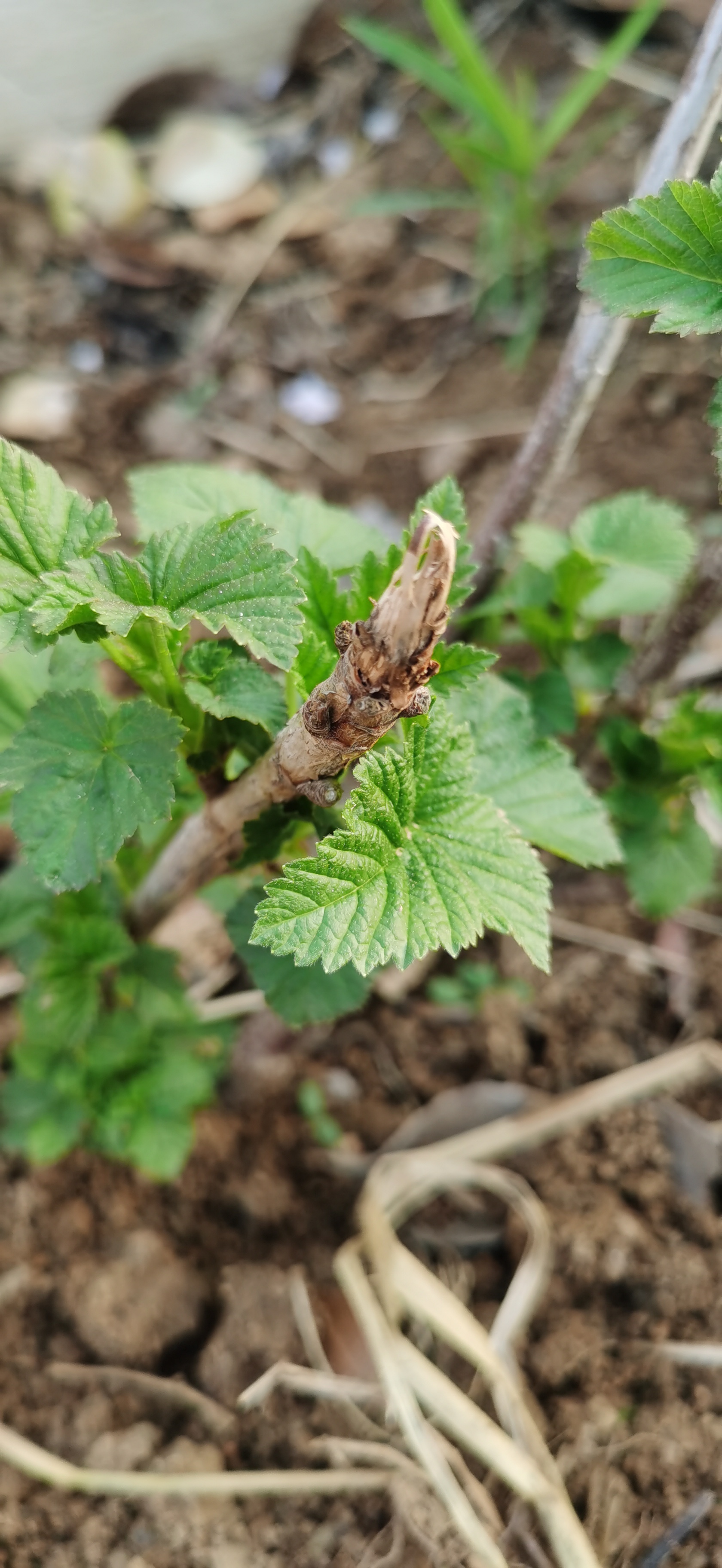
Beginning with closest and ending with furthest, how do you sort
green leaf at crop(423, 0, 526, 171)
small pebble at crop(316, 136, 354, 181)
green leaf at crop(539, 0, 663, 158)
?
green leaf at crop(423, 0, 526, 171), green leaf at crop(539, 0, 663, 158), small pebble at crop(316, 136, 354, 181)

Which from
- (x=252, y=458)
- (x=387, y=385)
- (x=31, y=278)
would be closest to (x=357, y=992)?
(x=252, y=458)

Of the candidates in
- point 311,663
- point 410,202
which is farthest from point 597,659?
point 410,202

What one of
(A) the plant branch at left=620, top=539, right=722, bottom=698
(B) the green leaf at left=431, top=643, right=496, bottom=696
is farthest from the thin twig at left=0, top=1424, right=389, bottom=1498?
(A) the plant branch at left=620, top=539, right=722, bottom=698

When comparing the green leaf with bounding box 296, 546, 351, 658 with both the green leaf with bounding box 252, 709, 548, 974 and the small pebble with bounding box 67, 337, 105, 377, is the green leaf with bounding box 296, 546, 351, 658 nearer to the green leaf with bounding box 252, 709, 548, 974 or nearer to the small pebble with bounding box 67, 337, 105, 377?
the green leaf with bounding box 252, 709, 548, 974

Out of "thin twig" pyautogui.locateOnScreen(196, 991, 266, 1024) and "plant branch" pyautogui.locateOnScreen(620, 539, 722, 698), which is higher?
"plant branch" pyautogui.locateOnScreen(620, 539, 722, 698)

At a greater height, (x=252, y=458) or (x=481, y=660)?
(x=481, y=660)

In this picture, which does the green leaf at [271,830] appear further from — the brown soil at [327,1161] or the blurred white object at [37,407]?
the blurred white object at [37,407]

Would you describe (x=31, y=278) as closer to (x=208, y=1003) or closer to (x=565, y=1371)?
(x=208, y=1003)
